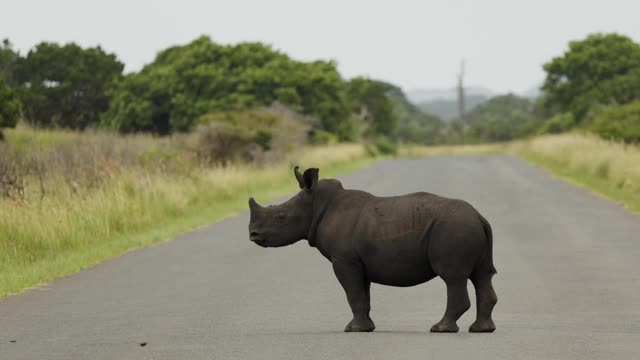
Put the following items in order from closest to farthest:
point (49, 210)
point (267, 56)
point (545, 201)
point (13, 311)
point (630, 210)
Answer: point (13, 311) < point (49, 210) < point (630, 210) < point (545, 201) < point (267, 56)

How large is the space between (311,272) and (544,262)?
123 inches

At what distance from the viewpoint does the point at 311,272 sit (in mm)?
14766

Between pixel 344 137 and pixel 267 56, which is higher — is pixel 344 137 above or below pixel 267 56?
below

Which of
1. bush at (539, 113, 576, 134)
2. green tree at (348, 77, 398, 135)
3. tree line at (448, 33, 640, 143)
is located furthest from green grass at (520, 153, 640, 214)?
green tree at (348, 77, 398, 135)

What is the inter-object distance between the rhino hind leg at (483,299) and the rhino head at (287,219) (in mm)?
1350

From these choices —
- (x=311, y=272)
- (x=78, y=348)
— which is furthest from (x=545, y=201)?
(x=78, y=348)

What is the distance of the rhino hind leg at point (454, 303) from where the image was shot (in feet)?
28.8

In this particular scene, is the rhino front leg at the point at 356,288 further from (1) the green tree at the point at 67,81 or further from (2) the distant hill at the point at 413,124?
(2) the distant hill at the point at 413,124

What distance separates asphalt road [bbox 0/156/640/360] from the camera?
344 inches

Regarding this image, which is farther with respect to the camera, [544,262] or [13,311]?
[544,262]

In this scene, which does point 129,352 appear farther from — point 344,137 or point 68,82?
point 344,137

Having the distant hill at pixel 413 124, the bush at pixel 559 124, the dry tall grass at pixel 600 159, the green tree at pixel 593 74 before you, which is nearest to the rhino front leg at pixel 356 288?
the dry tall grass at pixel 600 159

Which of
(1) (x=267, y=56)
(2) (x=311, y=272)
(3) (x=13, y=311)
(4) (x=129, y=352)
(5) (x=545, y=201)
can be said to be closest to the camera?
(4) (x=129, y=352)

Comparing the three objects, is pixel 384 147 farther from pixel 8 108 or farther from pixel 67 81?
pixel 8 108
